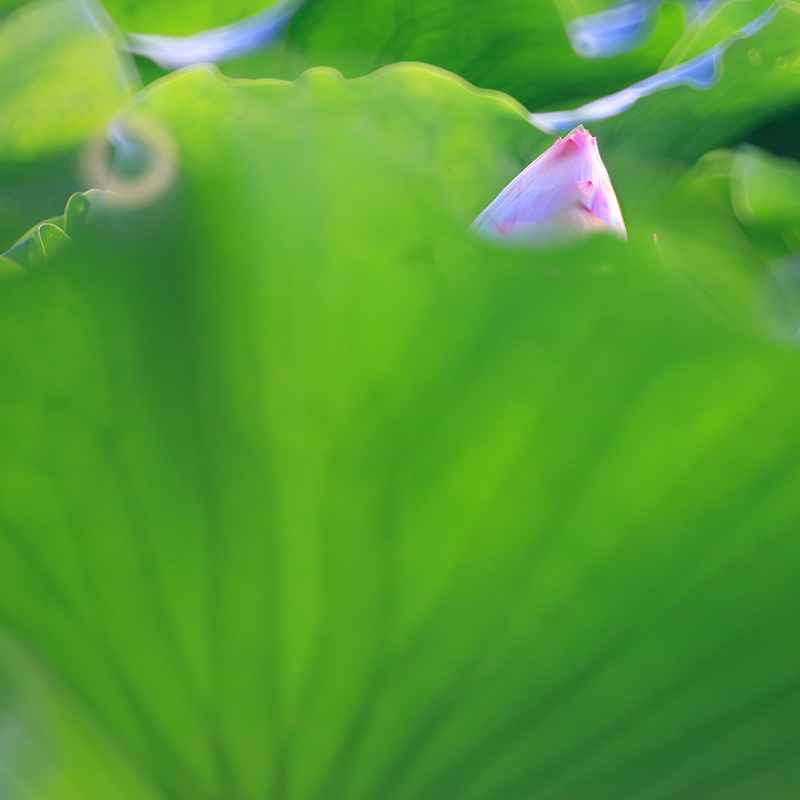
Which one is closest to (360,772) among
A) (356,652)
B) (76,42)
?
(356,652)

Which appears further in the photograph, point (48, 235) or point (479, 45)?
point (479, 45)

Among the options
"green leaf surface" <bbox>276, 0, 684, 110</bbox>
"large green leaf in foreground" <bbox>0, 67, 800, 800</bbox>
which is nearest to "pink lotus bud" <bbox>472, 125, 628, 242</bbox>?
"large green leaf in foreground" <bbox>0, 67, 800, 800</bbox>

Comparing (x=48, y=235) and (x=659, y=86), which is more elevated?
(x=659, y=86)

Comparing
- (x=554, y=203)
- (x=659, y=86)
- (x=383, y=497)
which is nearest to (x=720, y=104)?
(x=659, y=86)

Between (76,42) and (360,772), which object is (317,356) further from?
(76,42)

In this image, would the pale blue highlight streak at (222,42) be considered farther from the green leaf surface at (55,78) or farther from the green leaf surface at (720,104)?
the green leaf surface at (720,104)

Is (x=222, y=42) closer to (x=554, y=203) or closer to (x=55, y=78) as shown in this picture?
(x=55, y=78)

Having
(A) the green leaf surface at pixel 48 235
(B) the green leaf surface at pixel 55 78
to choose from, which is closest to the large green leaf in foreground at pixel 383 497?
(A) the green leaf surface at pixel 48 235
